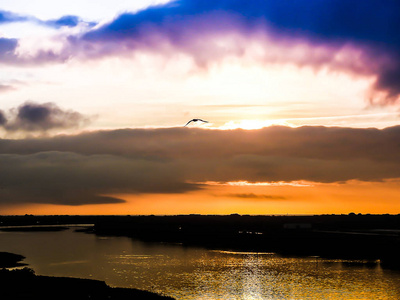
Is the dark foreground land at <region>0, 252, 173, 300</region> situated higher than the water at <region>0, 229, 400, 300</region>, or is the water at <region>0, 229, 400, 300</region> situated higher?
the dark foreground land at <region>0, 252, 173, 300</region>

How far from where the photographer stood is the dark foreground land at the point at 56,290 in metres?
43.6

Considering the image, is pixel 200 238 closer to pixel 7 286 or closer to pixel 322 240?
pixel 322 240

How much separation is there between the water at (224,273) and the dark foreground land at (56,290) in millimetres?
5657

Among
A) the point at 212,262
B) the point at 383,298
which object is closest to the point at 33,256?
the point at 212,262

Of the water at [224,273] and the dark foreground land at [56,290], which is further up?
the dark foreground land at [56,290]

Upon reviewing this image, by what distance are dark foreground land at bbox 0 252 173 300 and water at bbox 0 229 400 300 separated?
5.66m

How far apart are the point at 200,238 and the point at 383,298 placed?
289ft

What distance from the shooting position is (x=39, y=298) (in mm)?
42375

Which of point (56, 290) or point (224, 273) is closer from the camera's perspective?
point (56, 290)

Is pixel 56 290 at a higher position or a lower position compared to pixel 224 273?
higher

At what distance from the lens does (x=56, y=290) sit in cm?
4600

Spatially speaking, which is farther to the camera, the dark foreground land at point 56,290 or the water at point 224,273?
the water at point 224,273

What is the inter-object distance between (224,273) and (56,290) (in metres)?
27.9

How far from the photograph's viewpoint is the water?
53969 millimetres
